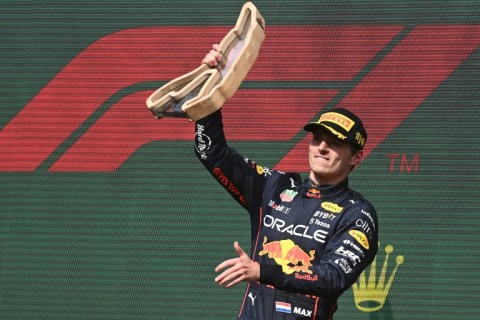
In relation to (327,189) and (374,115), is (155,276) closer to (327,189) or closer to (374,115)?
(374,115)

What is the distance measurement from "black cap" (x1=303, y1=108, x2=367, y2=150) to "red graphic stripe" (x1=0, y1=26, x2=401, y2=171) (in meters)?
1.46

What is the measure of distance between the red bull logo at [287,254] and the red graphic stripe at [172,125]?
1.57 metres

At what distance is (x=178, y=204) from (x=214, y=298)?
486 millimetres

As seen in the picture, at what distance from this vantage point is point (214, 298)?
4.91 meters

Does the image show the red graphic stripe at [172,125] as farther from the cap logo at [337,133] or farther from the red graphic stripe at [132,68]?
the cap logo at [337,133]

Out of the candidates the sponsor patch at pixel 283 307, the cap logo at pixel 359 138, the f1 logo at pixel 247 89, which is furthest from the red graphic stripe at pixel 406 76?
the sponsor patch at pixel 283 307

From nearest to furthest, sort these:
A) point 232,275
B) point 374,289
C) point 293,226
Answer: point 232,275
point 293,226
point 374,289

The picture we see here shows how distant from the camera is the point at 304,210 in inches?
135

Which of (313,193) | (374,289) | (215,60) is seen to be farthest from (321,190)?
(374,289)

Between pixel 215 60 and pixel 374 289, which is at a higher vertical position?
pixel 215 60

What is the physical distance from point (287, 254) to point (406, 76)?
1.78 metres

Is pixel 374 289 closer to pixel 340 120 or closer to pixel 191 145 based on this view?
pixel 191 145

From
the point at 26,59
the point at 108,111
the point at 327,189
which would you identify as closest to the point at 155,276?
the point at 108,111

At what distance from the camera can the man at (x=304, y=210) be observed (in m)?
3.35
